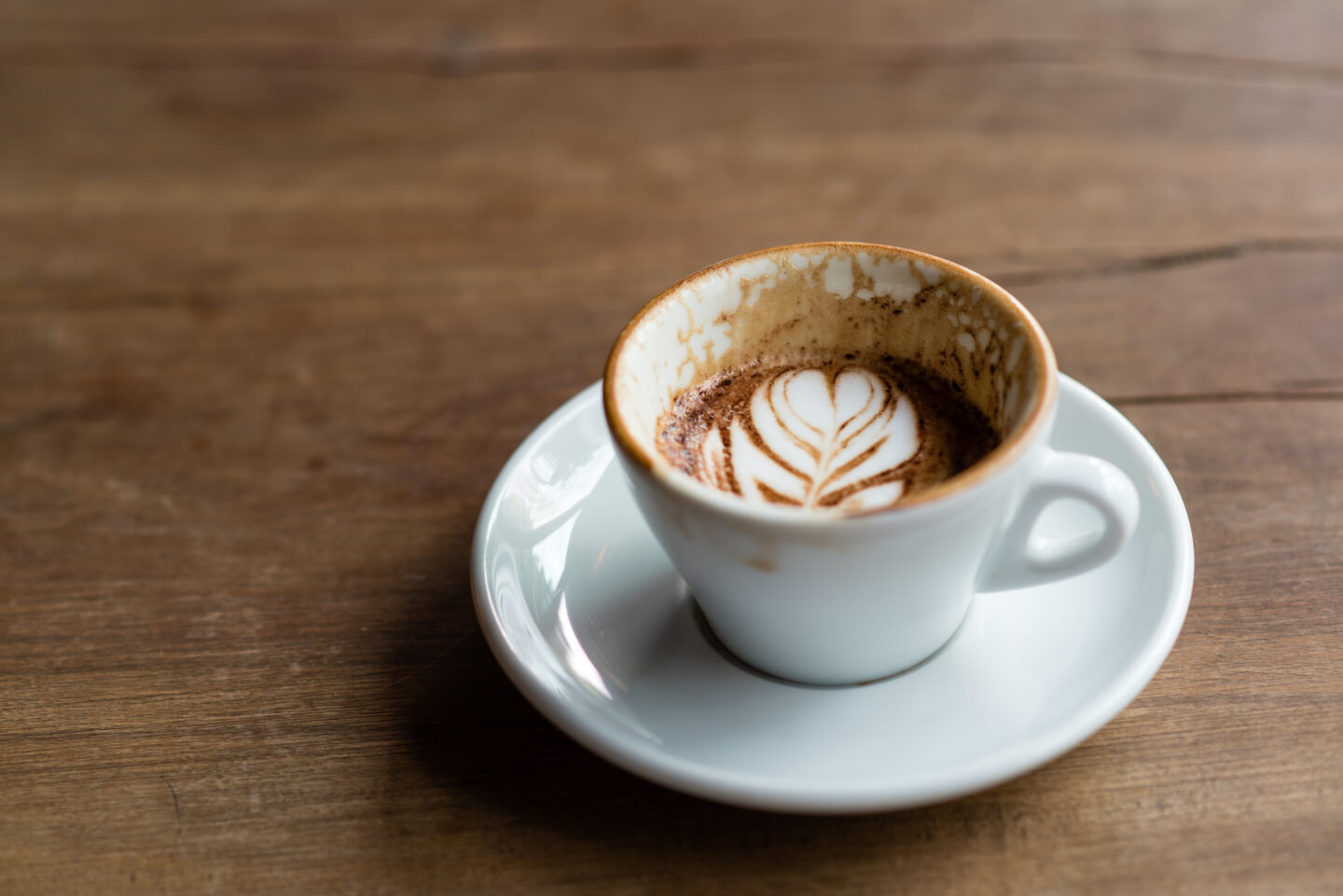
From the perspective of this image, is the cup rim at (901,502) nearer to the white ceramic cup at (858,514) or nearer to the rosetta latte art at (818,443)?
the white ceramic cup at (858,514)

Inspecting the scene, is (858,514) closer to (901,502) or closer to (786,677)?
(901,502)

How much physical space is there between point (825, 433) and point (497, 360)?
0.58 metres


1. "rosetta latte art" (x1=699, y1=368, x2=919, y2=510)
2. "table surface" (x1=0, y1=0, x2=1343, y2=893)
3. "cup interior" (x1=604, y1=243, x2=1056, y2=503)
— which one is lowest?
"table surface" (x1=0, y1=0, x2=1343, y2=893)

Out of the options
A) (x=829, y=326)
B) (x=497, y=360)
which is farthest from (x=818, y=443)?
(x=497, y=360)

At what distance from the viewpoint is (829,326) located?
96cm

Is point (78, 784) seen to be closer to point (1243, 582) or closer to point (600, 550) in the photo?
point (600, 550)

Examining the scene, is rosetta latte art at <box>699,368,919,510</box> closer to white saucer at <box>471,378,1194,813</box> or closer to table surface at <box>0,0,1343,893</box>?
white saucer at <box>471,378,1194,813</box>

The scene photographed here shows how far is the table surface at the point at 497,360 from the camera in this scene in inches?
31.3

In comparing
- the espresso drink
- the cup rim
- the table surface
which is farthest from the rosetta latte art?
the table surface

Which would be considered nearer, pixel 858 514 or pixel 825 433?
pixel 858 514

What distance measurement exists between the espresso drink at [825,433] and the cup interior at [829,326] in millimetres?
14

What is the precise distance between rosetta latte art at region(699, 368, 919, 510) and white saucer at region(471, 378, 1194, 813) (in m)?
0.12

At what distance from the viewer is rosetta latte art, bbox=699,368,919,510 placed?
850mm

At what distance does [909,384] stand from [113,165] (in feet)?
4.90
